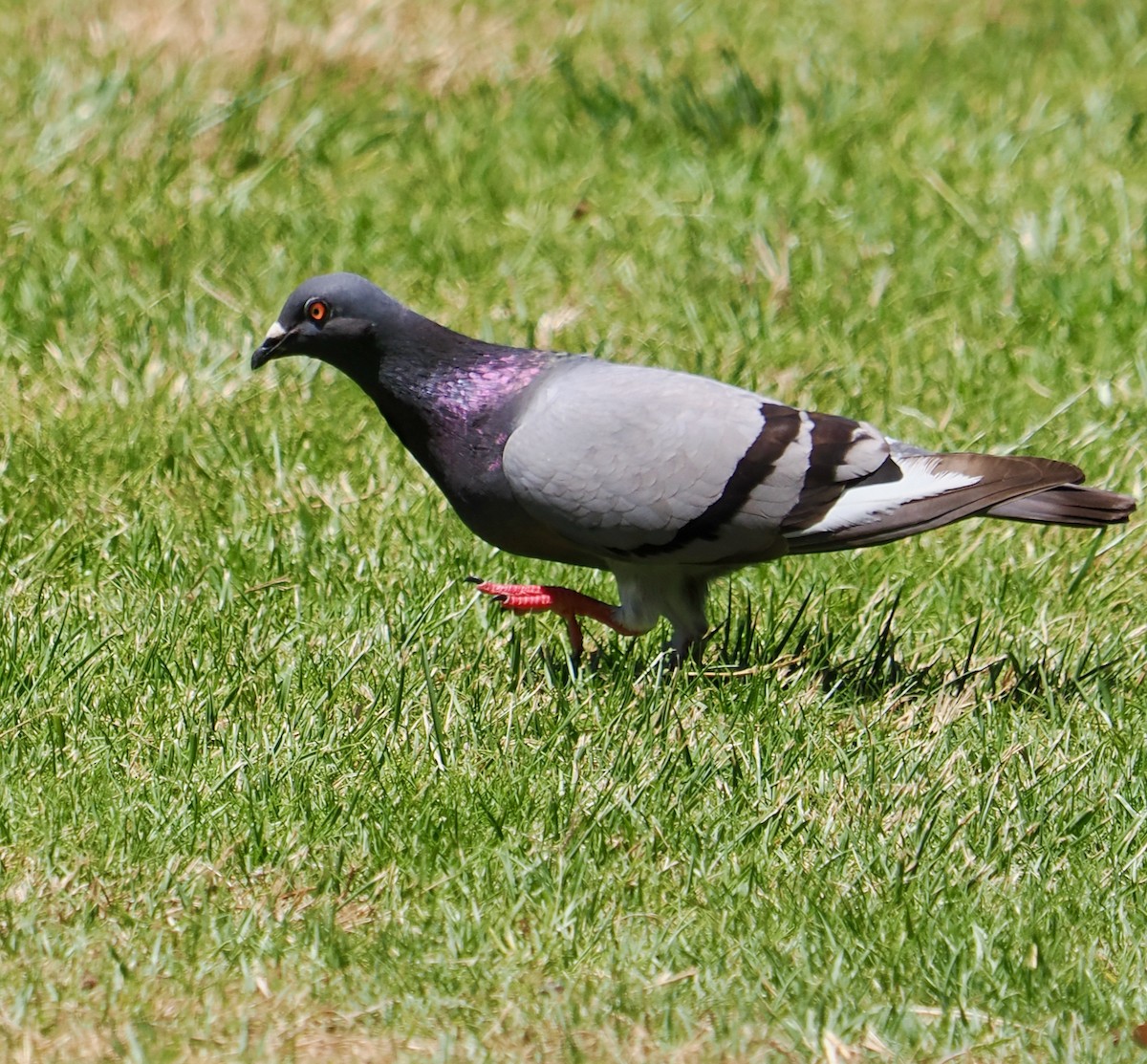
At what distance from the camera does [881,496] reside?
160 inches

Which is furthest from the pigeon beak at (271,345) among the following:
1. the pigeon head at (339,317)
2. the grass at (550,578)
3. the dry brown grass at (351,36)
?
the dry brown grass at (351,36)

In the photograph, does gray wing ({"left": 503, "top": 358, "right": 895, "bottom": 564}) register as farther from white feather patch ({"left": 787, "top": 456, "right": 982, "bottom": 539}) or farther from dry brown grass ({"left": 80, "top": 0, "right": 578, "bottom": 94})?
dry brown grass ({"left": 80, "top": 0, "right": 578, "bottom": 94})

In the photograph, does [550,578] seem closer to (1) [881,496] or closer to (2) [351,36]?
(1) [881,496]

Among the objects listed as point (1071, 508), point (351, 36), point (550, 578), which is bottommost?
point (550, 578)

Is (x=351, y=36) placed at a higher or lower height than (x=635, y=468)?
higher

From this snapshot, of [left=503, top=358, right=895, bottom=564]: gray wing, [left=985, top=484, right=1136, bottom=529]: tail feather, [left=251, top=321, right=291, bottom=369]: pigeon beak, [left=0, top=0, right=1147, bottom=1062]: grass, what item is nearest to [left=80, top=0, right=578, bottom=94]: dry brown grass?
[left=0, top=0, right=1147, bottom=1062]: grass

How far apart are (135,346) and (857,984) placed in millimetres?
3455

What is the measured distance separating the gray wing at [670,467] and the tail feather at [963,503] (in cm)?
5

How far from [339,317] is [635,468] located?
803 millimetres

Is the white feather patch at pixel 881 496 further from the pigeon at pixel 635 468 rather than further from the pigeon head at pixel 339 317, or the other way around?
the pigeon head at pixel 339 317

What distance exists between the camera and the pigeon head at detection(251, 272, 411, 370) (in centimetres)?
413

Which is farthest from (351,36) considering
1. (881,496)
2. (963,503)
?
(963,503)

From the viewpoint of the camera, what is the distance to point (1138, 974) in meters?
3.04

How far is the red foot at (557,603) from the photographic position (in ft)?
13.6
